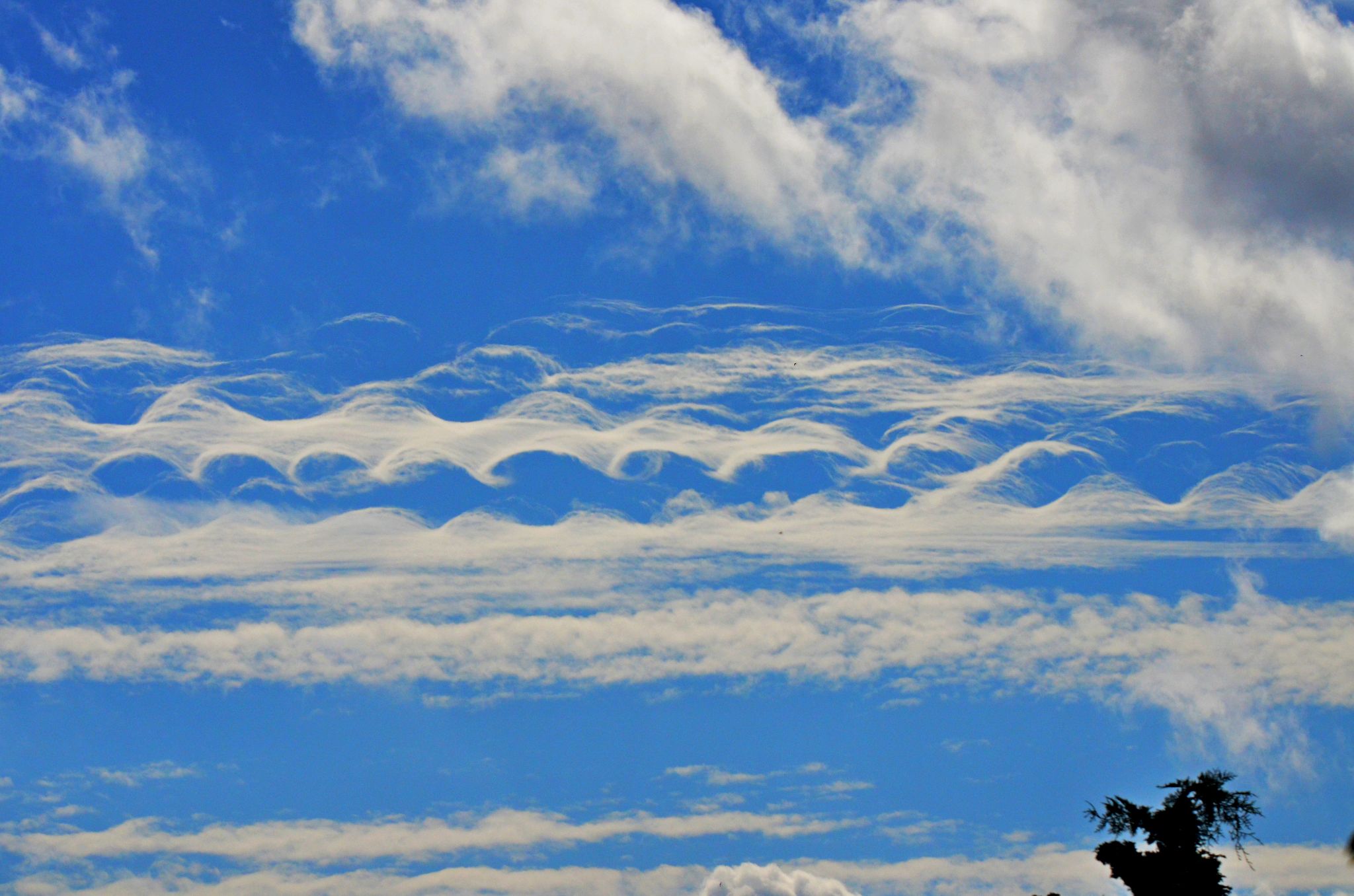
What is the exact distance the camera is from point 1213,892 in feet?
335

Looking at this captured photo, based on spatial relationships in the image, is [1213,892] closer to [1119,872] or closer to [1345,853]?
[1119,872]

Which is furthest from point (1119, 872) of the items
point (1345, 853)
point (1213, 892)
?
point (1345, 853)

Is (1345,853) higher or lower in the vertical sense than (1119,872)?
lower

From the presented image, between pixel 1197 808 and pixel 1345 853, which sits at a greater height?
pixel 1197 808

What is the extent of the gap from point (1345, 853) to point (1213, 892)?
218ft

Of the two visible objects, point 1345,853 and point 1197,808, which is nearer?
point 1345,853

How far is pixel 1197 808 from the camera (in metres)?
105

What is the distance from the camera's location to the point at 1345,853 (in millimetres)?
40625

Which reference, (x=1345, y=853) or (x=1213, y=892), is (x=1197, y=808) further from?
(x=1345, y=853)

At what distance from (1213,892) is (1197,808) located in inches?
209

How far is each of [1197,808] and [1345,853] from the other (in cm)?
6742

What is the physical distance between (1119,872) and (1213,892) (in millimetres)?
5854

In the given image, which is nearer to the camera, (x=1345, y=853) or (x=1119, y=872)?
(x=1345, y=853)

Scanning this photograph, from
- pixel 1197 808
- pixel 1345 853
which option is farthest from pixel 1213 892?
pixel 1345 853
